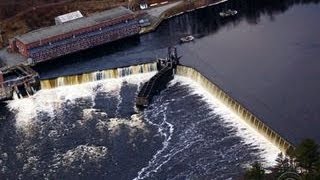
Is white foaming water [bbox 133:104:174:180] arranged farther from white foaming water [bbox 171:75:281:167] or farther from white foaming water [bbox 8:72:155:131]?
white foaming water [bbox 8:72:155:131]

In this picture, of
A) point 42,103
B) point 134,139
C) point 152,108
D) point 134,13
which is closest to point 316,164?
point 134,139

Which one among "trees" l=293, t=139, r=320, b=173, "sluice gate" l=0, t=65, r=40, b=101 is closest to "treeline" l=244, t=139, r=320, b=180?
"trees" l=293, t=139, r=320, b=173

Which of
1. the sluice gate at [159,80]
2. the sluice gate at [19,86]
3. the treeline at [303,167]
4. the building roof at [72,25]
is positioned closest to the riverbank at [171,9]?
the building roof at [72,25]

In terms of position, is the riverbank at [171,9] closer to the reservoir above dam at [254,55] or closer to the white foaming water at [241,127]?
the reservoir above dam at [254,55]

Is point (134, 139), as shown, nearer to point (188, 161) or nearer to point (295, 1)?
point (188, 161)

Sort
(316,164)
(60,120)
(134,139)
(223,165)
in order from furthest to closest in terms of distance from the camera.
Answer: (60,120) < (134,139) < (223,165) < (316,164)

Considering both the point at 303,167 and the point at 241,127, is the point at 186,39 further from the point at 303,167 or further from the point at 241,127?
the point at 303,167
